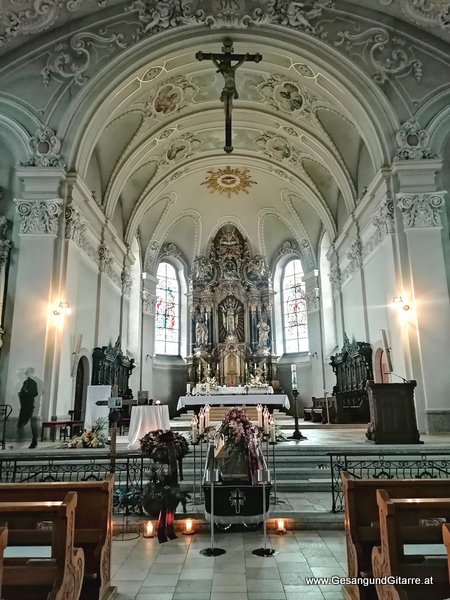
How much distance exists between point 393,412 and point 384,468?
75.4 inches

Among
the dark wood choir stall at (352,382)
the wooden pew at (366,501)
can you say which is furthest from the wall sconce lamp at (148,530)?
the dark wood choir stall at (352,382)

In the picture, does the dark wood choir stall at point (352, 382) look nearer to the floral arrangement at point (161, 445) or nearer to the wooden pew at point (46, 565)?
the floral arrangement at point (161, 445)

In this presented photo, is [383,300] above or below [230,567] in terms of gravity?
above

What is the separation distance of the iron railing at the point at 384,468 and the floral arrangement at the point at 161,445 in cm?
202

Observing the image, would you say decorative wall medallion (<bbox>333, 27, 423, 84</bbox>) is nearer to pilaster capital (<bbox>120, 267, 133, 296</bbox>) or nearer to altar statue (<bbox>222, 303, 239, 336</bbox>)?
pilaster capital (<bbox>120, 267, 133, 296</bbox>)

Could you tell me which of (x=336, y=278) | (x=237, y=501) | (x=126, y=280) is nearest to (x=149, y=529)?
(x=237, y=501)

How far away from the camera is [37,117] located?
11883 millimetres

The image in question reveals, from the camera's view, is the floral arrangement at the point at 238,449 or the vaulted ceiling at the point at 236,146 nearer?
the floral arrangement at the point at 238,449

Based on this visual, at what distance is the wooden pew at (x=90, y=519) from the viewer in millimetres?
3330

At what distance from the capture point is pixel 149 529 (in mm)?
5125

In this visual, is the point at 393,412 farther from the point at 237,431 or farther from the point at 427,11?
the point at 427,11

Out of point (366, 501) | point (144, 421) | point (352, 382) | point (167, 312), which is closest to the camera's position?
point (366, 501)

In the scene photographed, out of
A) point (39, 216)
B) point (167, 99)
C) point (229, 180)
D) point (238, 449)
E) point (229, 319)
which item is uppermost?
point (229, 180)

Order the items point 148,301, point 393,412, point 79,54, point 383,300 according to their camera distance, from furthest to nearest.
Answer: point 148,301, point 383,300, point 79,54, point 393,412
